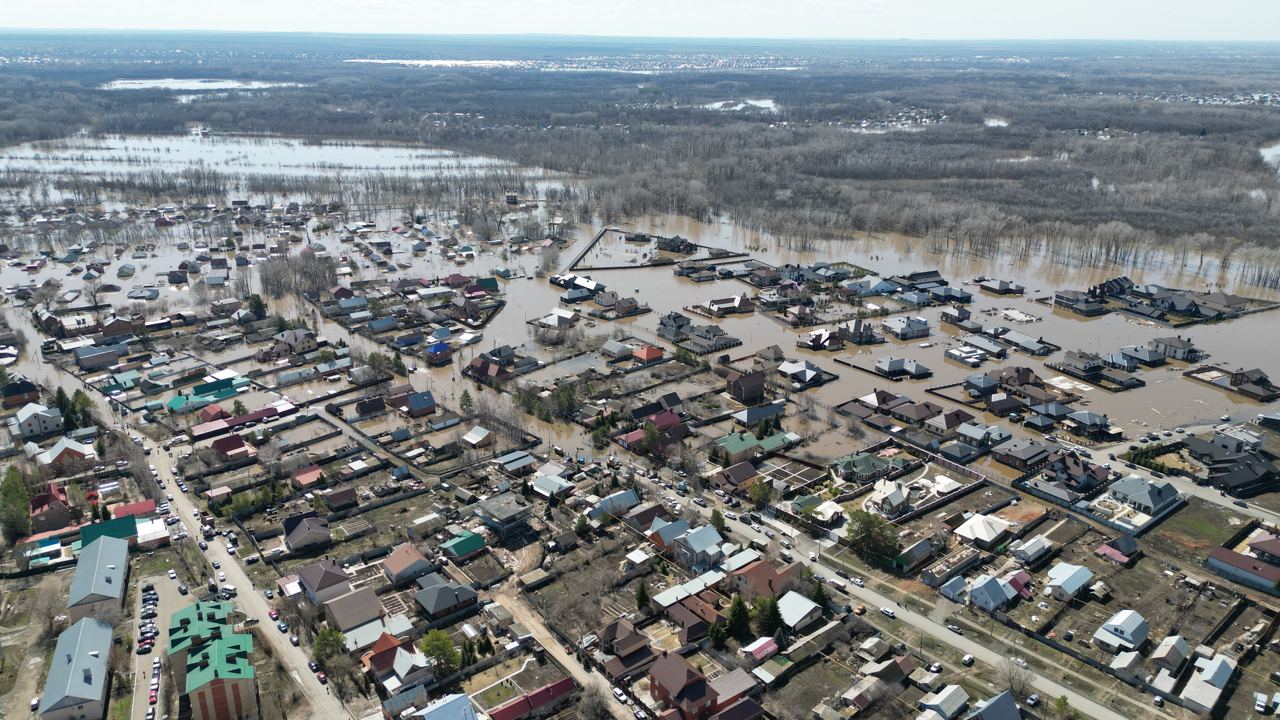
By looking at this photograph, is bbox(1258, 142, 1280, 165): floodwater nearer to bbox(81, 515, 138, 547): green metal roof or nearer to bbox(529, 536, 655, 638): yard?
bbox(529, 536, 655, 638): yard

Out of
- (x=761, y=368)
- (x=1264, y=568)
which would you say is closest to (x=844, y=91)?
(x=761, y=368)

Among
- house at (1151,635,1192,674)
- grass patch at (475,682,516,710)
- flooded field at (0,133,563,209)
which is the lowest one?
grass patch at (475,682,516,710)

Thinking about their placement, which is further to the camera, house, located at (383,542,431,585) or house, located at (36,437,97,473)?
house, located at (36,437,97,473)

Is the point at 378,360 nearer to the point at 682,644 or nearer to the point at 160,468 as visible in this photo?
the point at 160,468

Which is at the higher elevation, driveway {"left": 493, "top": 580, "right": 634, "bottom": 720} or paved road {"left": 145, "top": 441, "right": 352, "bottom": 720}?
paved road {"left": 145, "top": 441, "right": 352, "bottom": 720}

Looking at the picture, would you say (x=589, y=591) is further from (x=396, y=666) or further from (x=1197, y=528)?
(x=1197, y=528)

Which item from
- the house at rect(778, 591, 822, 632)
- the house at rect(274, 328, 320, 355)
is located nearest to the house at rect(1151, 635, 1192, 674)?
the house at rect(778, 591, 822, 632)
